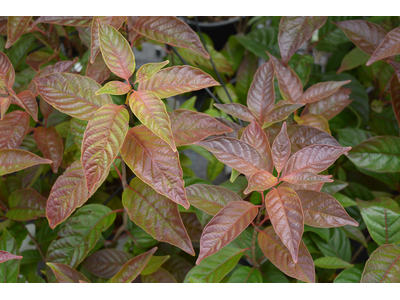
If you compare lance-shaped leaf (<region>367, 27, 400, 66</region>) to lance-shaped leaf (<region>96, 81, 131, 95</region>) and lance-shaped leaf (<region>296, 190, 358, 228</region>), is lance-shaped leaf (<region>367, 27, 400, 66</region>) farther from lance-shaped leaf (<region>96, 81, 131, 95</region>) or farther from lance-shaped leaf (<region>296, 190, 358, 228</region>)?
lance-shaped leaf (<region>96, 81, 131, 95</region>)

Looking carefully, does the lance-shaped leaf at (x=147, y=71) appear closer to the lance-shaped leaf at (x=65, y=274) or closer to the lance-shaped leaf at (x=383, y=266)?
the lance-shaped leaf at (x=65, y=274)

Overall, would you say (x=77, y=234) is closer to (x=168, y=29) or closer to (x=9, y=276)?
(x=9, y=276)

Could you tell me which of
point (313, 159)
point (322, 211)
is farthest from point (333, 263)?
point (313, 159)

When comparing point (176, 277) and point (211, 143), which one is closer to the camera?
point (211, 143)

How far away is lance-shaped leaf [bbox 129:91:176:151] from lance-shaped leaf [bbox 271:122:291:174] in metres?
0.22

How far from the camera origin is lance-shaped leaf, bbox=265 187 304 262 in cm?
56

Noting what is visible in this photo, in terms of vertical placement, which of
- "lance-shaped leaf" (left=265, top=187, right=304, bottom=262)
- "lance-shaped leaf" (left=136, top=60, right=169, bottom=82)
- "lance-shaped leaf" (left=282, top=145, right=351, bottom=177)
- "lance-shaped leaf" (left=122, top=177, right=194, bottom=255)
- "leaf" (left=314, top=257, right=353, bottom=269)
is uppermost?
"lance-shaped leaf" (left=136, top=60, right=169, bottom=82)

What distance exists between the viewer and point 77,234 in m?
0.80

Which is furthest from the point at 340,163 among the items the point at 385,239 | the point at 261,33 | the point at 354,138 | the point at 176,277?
the point at 176,277

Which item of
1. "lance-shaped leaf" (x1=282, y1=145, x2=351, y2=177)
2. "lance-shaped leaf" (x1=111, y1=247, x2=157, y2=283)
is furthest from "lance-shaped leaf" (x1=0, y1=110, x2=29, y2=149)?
"lance-shaped leaf" (x1=282, y1=145, x2=351, y2=177)

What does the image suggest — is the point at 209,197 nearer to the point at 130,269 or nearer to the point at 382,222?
the point at 130,269

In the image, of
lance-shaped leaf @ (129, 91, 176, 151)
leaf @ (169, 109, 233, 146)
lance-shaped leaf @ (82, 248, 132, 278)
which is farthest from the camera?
lance-shaped leaf @ (82, 248, 132, 278)

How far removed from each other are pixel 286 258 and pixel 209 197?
22cm

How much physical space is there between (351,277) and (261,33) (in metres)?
0.91
